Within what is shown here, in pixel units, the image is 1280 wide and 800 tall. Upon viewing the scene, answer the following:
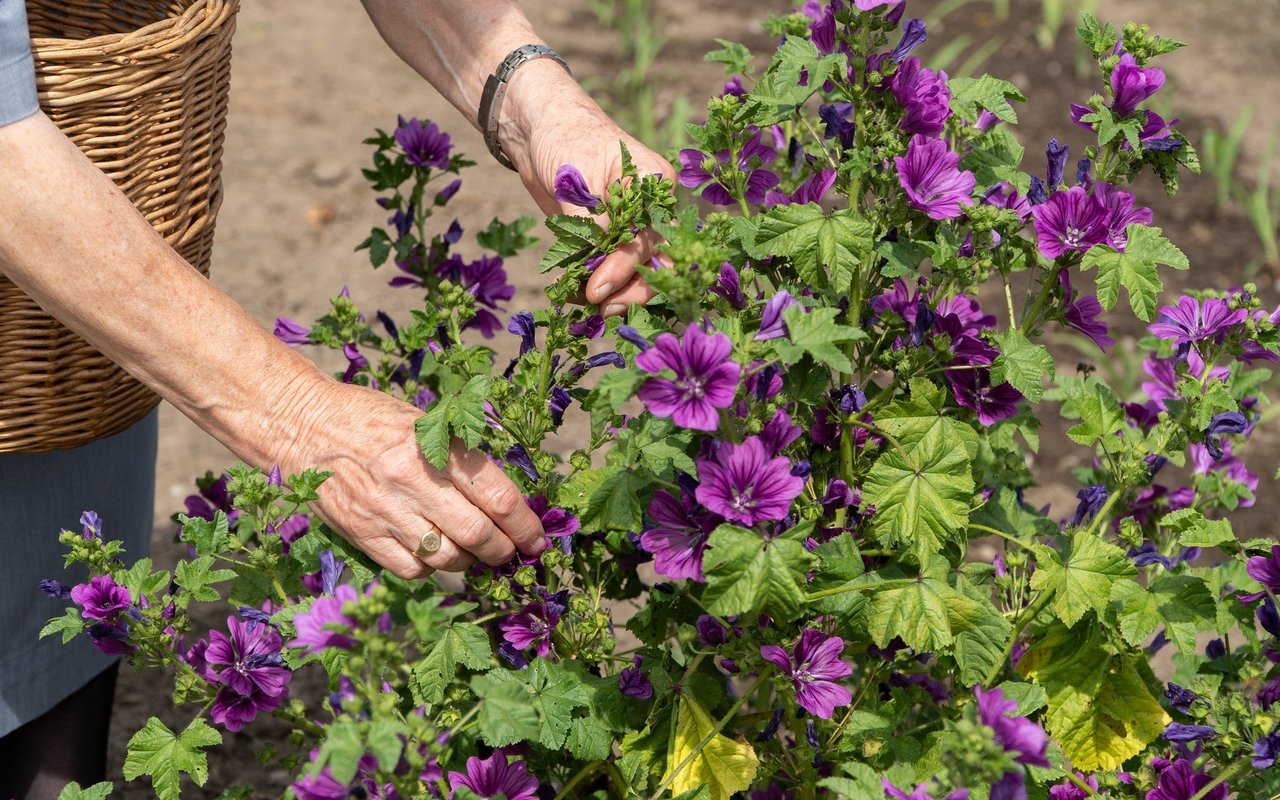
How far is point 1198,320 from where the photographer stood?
1818mm

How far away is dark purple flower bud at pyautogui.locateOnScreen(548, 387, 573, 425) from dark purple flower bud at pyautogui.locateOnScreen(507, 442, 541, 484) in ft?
0.19

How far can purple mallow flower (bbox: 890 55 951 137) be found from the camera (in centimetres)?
162

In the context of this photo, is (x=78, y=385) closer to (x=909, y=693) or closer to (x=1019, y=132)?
(x=909, y=693)

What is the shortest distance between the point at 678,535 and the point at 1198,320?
2.74 feet

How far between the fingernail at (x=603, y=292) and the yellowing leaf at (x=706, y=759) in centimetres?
57

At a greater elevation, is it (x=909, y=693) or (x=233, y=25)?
(x=233, y=25)

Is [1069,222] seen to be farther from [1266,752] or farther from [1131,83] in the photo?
[1266,752]

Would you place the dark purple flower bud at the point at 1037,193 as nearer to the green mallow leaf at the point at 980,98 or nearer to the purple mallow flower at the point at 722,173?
the green mallow leaf at the point at 980,98

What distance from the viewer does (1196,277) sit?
4.49 m

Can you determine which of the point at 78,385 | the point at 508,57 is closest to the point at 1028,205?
the point at 508,57

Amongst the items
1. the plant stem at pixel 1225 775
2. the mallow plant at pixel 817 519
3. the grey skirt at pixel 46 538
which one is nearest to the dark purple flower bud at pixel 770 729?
the mallow plant at pixel 817 519

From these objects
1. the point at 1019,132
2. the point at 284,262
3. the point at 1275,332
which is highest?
the point at 1275,332

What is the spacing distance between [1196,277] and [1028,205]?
3.02 metres

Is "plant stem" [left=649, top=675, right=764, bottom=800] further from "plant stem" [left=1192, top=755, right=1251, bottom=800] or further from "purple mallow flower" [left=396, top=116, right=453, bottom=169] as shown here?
"purple mallow flower" [left=396, top=116, right=453, bottom=169]
